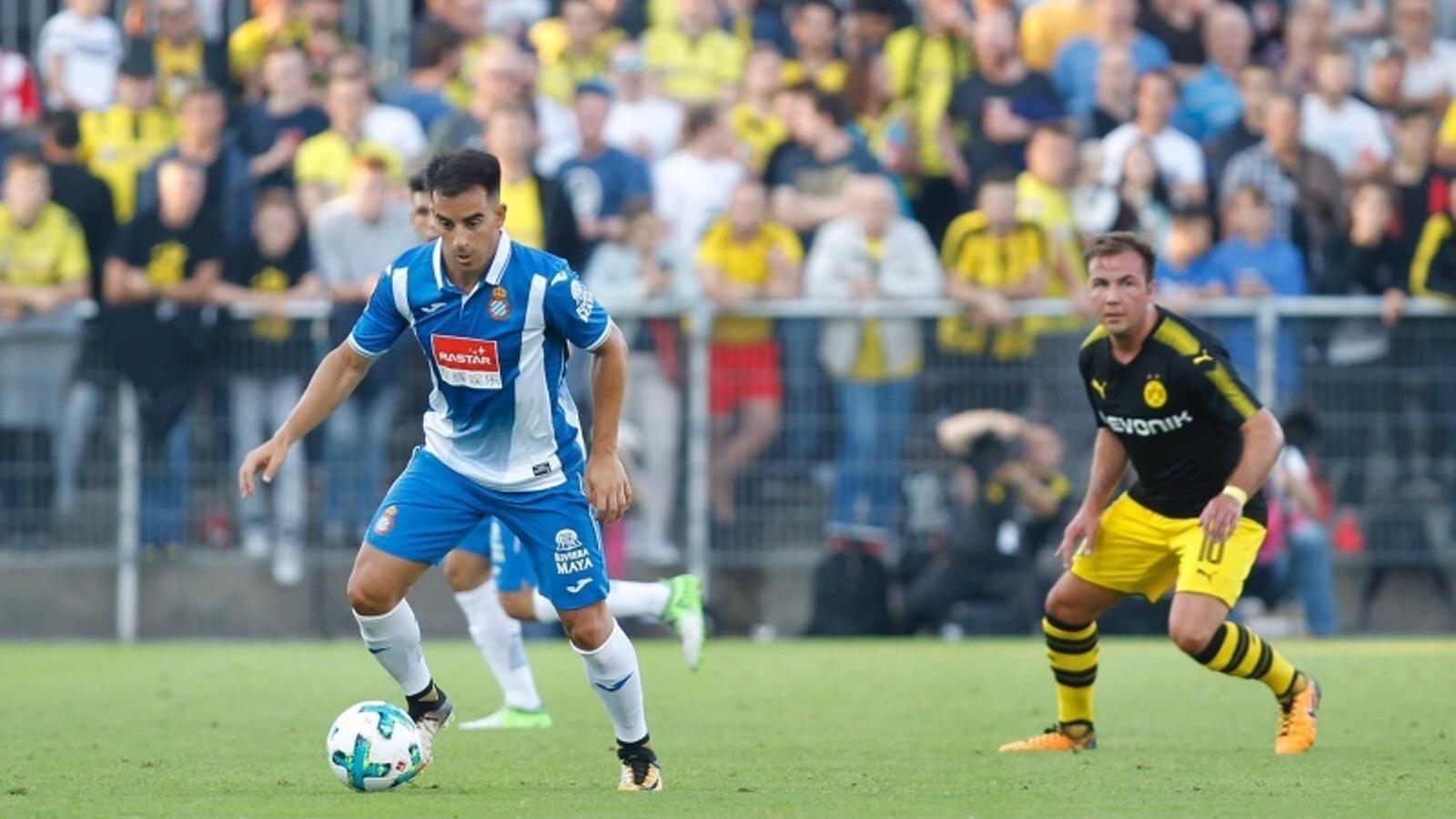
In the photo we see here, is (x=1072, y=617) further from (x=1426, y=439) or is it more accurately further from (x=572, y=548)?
(x=1426, y=439)

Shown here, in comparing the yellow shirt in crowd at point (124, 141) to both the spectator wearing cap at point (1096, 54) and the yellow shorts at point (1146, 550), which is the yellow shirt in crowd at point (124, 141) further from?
the yellow shorts at point (1146, 550)

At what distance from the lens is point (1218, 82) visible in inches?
742

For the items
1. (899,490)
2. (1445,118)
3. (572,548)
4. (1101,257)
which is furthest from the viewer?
(1445,118)

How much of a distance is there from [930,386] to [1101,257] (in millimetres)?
7592

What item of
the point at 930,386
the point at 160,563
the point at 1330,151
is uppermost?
the point at 1330,151

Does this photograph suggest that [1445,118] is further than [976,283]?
Yes

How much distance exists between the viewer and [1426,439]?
1738cm

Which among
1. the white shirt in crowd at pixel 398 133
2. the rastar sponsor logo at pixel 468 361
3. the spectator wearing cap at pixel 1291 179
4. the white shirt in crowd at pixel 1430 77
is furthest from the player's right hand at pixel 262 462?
the white shirt in crowd at pixel 1430 77

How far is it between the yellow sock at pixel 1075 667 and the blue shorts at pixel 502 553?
8.34 ft

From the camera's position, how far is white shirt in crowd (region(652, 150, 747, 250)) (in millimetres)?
17906

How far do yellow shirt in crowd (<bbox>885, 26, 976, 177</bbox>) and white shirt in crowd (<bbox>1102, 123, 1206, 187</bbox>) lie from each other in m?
1.25

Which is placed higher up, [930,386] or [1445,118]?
[1445,118]

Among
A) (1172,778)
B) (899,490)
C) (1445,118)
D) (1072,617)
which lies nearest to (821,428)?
(899,490)

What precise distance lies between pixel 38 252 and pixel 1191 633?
10330 mm
